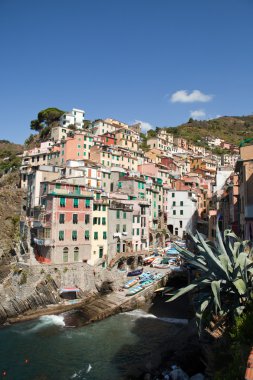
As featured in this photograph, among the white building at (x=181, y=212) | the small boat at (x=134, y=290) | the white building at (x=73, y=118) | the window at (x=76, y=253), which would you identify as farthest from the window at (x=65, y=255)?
the white building at (x=73, y=118)

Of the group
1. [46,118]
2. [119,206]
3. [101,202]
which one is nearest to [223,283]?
[101,202]

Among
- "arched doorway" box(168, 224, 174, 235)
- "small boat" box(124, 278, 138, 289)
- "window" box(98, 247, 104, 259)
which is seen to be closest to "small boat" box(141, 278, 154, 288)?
"small boat" box(124, 278, 138, 289)

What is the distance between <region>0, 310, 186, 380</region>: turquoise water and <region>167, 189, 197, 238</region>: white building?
3556cm

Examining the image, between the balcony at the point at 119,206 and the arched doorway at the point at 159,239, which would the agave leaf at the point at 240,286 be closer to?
the balcony at the point at 119,206

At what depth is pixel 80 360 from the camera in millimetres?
26922

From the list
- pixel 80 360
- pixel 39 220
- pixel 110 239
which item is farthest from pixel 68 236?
pixel 80 360

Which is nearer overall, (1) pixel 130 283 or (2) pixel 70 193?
(1) pixel 130 283

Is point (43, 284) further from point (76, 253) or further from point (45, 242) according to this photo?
point (76, 253)

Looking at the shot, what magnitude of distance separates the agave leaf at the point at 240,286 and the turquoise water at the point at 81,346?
1189 centimetres

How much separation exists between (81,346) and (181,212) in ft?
152

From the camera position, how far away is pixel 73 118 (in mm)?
99125

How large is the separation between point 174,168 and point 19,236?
5517cm

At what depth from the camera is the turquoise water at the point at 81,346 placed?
2488cm

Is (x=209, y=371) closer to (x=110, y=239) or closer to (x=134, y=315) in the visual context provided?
(x=134, y=315)
